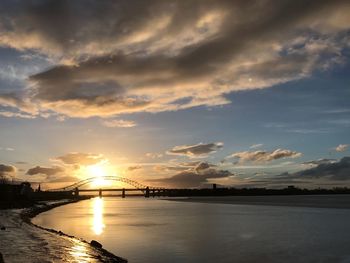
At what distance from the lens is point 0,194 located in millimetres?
114875

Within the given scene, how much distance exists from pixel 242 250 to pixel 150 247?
25.2 feet

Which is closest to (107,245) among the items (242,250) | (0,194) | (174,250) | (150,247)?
(150,247)

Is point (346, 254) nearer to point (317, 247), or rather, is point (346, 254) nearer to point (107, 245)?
point (317, 247)

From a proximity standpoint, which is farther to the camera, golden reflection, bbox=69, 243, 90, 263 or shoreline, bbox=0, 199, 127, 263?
golden reflection, bbox=69, 243, 90, 263

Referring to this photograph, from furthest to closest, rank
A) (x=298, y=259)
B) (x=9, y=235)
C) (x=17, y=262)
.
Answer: (x=9, y=235)
(x=298, y=259)
(x=17, y=262)

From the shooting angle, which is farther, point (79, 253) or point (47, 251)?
point (79, 253)

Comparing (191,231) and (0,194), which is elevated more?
(0,194)

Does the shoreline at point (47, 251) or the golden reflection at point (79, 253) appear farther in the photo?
the golden reflection at point (79, 253)

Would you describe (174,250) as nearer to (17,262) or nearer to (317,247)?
(317,247)

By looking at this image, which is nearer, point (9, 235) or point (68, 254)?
point (68, 254)

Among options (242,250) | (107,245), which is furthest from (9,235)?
(242,250)

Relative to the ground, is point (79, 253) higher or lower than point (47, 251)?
lower

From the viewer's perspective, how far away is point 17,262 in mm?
22844

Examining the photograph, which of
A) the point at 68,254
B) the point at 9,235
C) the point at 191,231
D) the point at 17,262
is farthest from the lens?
the point at 191,231
